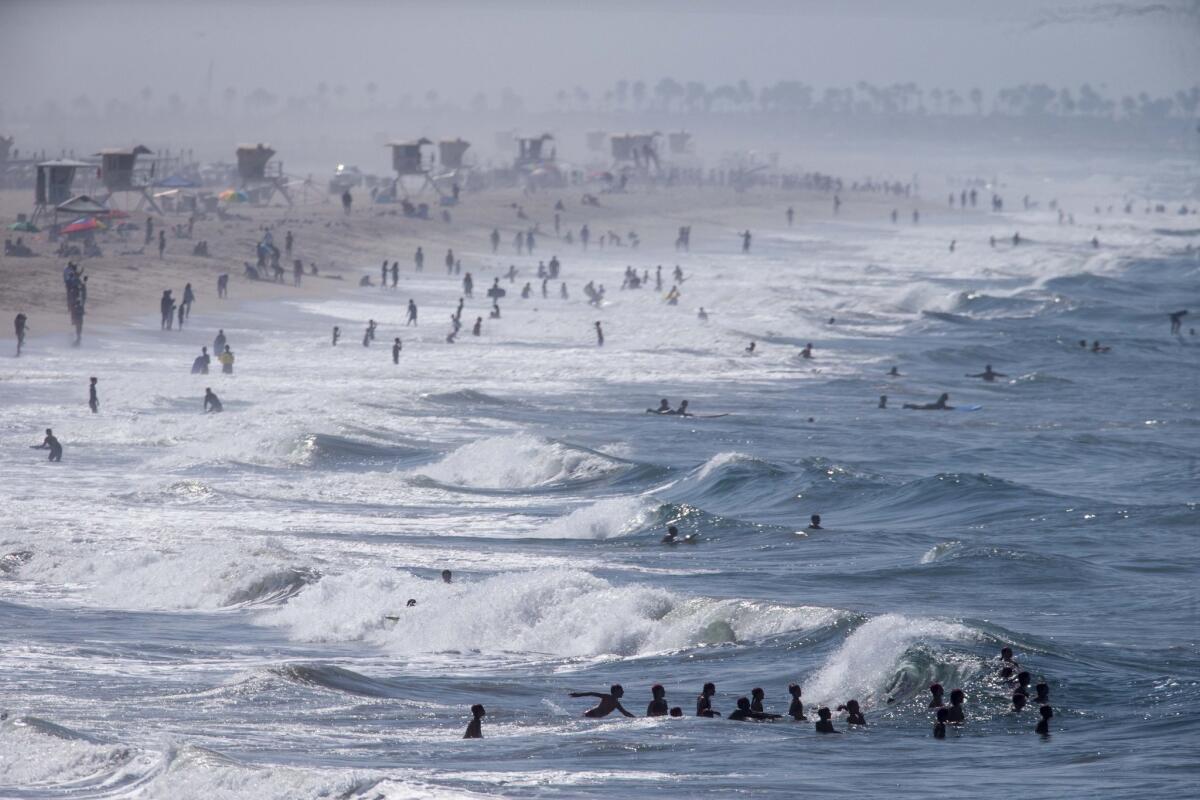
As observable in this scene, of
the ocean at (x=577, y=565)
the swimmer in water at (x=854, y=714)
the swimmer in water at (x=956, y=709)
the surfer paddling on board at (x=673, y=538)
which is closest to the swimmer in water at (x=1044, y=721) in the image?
the ocean at (x=577, y=565)

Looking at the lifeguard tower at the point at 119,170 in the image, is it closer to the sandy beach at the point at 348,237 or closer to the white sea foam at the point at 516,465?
the sandy beach at the point at 348,237

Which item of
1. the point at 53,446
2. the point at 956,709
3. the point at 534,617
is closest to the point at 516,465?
the point at 53,446

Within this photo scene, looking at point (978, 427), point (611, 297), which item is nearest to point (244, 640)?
point (978, 427)

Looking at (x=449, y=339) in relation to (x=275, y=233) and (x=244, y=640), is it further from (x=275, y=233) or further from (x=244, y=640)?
(x=244, y=640)

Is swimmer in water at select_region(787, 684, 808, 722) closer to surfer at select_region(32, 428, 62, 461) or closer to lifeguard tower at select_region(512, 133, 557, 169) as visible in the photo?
surfer at select_region(32, 428, 62, 461)

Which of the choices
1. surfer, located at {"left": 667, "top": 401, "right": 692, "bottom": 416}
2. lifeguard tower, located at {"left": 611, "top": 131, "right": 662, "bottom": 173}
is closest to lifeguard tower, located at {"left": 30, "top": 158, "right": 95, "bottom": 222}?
surfer, located at {"left": 667, "top": 401, "right": 692, "bottom": 416}
